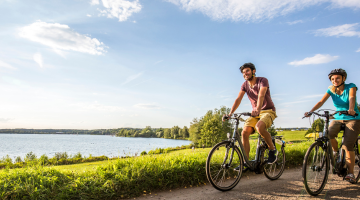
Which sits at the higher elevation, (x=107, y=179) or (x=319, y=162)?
(x=319, y=162)

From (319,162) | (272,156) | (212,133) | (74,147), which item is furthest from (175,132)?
(319,162)

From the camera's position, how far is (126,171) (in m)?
4.05

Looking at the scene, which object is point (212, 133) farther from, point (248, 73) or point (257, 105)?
point (257, 105)

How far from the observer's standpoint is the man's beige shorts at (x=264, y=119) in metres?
4.39

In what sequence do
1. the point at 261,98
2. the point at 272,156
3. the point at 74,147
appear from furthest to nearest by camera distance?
the point at 74,147 → the point at 272,156 → the point at 261,98

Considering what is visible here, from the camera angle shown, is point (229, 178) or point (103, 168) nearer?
point (103, 168)

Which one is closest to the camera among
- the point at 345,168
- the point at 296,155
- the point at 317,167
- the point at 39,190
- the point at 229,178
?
the point at 39,190

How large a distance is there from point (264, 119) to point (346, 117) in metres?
1.63

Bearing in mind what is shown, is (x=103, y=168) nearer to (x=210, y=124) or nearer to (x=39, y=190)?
(x=39, y=190)

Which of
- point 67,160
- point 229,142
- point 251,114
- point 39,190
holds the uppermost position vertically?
point 251,114

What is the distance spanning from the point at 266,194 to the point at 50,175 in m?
3.71

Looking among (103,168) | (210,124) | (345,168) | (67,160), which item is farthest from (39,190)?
(210,124)

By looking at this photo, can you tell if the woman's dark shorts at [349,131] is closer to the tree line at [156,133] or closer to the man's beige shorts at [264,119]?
Answer: the man's beige shorts at [264,119]

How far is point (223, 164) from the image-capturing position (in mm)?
4191
